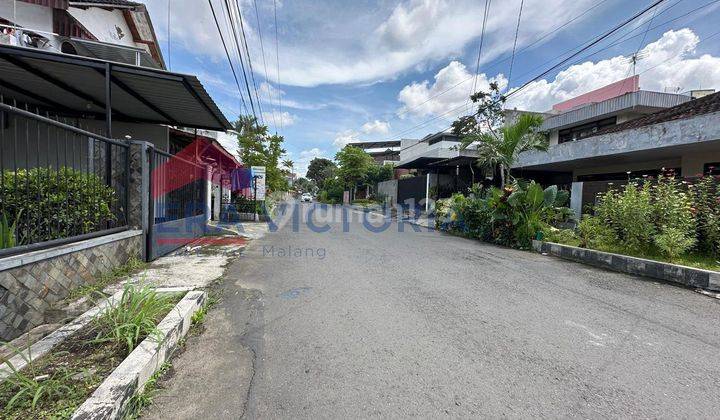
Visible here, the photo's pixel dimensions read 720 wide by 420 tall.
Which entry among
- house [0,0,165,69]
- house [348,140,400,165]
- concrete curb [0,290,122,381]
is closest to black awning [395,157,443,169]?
house [0,0,165,69]

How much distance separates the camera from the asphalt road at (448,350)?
224 centimetres

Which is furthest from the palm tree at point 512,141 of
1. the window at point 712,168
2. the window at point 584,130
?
the window at point 584,130

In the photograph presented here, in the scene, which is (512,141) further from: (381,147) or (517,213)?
(381,147)

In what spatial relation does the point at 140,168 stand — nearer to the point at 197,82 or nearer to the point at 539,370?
the point at 197,82

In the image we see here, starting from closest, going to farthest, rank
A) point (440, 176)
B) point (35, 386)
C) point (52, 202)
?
point (35, 386) < point (52, 202) < point (440, 176)

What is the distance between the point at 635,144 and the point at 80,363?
1379 cm

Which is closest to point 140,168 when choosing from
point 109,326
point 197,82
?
point 197,82

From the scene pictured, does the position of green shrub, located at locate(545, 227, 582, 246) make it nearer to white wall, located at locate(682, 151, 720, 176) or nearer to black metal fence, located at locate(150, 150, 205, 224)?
white wall, located at locate(682, 151, 720, 176)

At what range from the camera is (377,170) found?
4084cm

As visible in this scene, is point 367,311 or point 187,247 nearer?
point 367,311

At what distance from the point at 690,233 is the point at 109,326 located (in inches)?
368

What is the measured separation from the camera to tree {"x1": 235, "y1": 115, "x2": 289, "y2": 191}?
1669 cm

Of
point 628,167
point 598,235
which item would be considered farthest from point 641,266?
point 628,167

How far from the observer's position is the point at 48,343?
2623 mm
